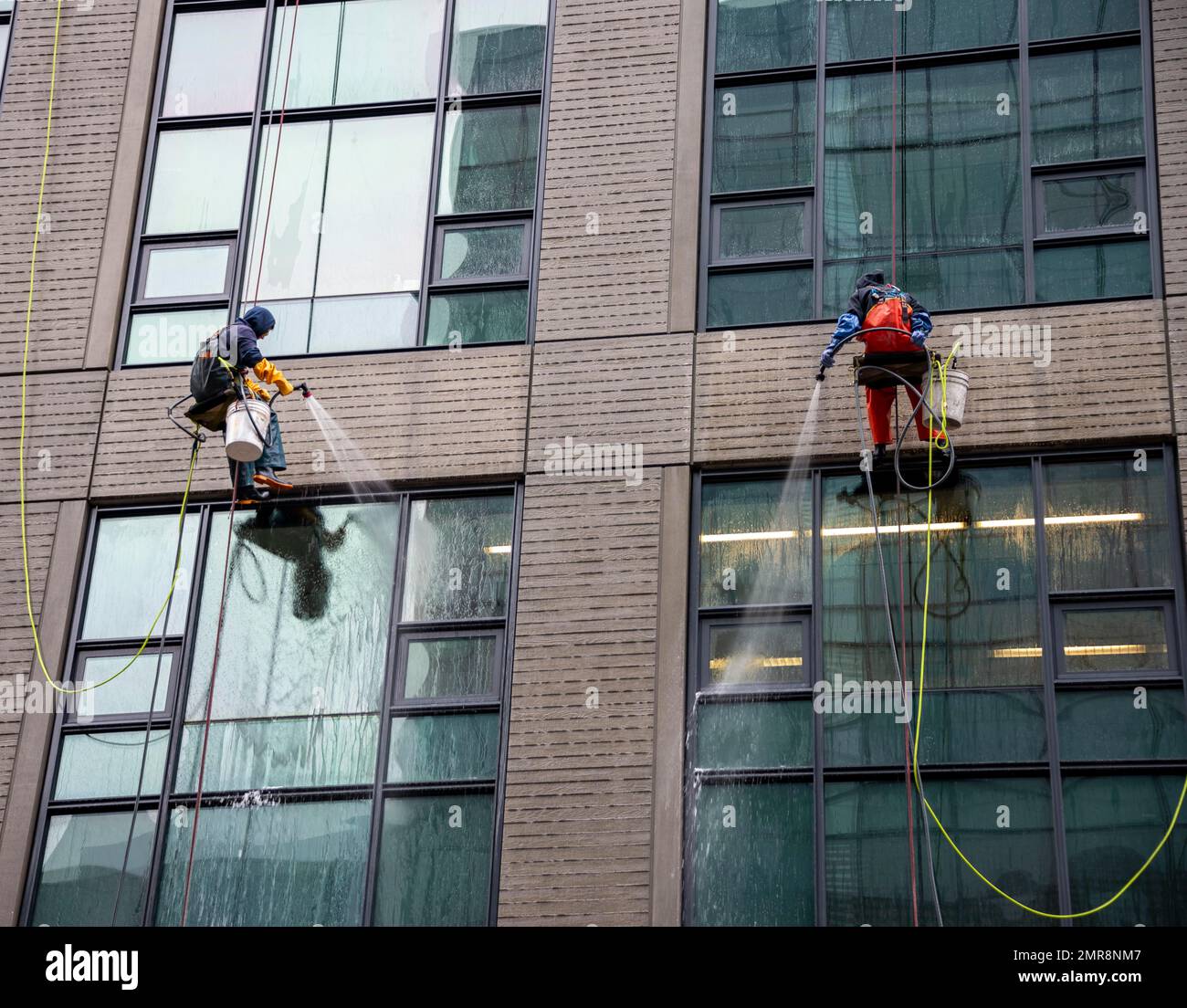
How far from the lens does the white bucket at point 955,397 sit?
47.3ft

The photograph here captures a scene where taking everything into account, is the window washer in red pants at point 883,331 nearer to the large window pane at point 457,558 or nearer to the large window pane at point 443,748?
the large window pane at point 457,558

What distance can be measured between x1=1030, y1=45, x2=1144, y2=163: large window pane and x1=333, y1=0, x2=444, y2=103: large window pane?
515 centimetres

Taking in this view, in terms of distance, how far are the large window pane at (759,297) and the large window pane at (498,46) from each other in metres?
2.58

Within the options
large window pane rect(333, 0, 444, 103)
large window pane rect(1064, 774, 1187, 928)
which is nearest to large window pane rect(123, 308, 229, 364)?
large window pane rect(333, 0, 444, 103)

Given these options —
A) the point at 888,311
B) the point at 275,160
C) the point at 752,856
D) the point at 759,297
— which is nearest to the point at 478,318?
Answer: the point at 759,297

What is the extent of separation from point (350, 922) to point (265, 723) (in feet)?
5.64

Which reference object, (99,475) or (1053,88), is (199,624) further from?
(1053,88)

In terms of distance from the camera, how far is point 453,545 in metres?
15.2

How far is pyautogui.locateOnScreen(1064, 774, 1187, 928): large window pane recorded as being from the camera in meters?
13.1

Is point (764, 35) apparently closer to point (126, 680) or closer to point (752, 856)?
point (752, 856)

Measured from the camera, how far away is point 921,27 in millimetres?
16219

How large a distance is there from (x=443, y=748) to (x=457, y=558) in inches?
60.8

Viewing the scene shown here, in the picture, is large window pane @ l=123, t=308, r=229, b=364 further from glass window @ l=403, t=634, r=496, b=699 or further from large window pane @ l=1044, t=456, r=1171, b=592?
large window pane @ l=1044, t=456, r=1171, b=592

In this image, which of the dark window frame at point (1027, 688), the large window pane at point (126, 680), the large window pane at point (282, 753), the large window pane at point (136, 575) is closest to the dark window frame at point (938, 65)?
the dark window frame at point (1027, 688)
